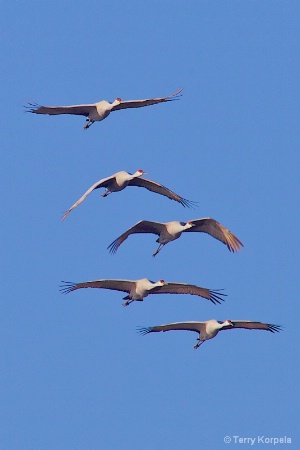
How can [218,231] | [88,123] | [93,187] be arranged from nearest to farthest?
[93,187], [88,123], [218,231]

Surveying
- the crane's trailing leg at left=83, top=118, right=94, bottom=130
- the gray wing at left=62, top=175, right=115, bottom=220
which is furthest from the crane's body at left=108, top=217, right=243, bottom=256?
the crane's trailing leg at left=83, top=118, right=94, bottom=130

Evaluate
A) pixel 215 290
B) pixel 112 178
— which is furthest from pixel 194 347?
pixel 112 178

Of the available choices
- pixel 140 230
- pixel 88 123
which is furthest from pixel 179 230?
pixel 88 123

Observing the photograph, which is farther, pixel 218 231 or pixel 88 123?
pixel 218 231

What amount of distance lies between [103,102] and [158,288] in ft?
17.2

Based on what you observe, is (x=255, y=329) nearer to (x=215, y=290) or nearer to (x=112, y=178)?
(x=215, y=290)

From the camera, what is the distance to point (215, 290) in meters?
55.1

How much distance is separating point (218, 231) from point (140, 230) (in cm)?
218

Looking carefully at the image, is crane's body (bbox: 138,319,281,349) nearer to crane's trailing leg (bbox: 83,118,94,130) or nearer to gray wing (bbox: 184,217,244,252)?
gray wing (bbox: 184,217,244,252)

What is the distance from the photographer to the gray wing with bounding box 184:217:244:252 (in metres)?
55.4

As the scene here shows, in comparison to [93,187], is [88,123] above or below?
above

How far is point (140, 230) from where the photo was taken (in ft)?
182

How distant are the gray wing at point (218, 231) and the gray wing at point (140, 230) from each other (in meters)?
0.81

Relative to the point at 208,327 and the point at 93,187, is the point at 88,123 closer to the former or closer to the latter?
the point at 93,187
